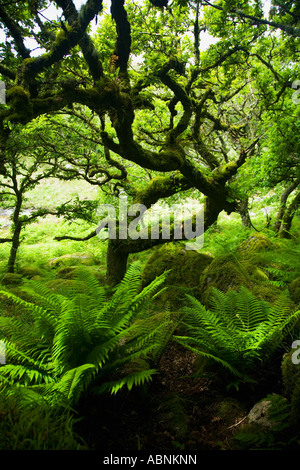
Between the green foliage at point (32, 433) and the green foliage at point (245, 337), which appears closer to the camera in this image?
the green foliage at point (32, 433)

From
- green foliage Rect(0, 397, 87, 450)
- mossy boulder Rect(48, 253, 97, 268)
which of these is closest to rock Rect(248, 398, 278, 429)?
green foliage Rect(0, 397, 87, 450)

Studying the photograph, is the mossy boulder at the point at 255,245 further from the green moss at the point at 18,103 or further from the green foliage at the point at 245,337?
the green moss at the point at 18,103

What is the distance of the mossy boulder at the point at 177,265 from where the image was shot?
471cm

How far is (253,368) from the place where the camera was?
200 cm

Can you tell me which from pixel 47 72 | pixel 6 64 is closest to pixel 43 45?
pixel 47 72

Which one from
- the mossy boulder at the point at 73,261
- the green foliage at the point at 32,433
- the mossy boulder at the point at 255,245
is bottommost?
the mossy boulder at the point at 73,261

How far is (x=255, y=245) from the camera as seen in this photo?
537cm

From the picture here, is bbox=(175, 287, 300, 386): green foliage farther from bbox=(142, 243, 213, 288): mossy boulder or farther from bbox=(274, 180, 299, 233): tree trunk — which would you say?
bbox=(274, 180, 299, 233): tree trunk

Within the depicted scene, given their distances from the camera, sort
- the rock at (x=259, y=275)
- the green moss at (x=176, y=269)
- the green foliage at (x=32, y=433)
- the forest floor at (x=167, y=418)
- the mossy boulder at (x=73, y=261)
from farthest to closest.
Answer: the mossy boulder at (x=73, y=261)
the green moss at (x=176, y=269)
the rock at (x=259, y=275)
the forest floor at (x=167, y=418)
the green foliage at (x=32, y=433)

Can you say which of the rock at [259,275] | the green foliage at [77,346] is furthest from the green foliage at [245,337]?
the rock at [259,275]

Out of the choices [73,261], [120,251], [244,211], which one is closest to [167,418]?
[120,251]

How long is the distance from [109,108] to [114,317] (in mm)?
3956

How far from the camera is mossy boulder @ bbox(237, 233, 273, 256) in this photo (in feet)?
17.1

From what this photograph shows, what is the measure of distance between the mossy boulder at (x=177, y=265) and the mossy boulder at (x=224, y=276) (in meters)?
0.57
